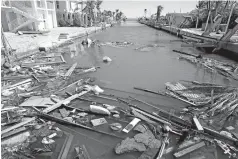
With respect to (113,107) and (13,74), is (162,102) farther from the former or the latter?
(13,74)

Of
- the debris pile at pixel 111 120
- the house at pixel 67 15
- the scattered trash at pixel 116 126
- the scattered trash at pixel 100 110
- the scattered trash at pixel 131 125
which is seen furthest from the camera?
the house at pixel 67 15

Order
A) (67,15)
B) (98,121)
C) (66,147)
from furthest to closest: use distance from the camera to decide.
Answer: (67,15) < (98,121) < (66,147)

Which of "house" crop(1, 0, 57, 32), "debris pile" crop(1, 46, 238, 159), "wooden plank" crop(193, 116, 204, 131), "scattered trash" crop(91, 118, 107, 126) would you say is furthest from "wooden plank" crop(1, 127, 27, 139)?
"house" crop(1, 0, 57, 32)

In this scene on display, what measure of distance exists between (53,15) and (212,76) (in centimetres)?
4852

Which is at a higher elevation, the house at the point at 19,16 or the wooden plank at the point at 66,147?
the house at the point at 19,16

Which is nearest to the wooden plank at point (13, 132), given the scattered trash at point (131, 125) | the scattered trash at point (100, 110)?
the scattered trash at point (100, 110)

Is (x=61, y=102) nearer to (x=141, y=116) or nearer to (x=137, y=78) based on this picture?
(x=141, y=116)

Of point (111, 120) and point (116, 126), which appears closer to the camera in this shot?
point (116, 126)

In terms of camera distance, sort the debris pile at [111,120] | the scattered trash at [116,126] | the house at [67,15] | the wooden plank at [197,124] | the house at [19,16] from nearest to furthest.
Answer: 1. the debris pile at [111,120]
2. the wooden plank at [197,124]
3. the scattered trash at [116,126]
4. the house at [19,16]
5. the house at [67,15]

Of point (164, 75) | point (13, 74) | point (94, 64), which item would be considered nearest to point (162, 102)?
point (164, 75)

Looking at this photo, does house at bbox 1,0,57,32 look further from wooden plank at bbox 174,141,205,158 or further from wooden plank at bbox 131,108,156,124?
wooden plank at bbox 174,141,205,158

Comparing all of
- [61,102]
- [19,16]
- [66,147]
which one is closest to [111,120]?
[66,147]

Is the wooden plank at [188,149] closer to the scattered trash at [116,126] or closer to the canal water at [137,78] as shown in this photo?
the canal water at [137,78]

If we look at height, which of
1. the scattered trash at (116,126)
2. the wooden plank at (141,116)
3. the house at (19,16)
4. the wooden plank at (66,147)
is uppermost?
the house at (19,16)
